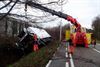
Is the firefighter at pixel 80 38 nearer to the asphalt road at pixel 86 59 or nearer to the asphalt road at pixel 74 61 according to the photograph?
the asphalt road at pixel 86 59

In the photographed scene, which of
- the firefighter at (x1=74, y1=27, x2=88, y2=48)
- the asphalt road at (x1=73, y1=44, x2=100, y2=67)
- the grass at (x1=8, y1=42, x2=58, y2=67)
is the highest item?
the firefighter at (x1=74, y1=27, x2=88, y2=48)

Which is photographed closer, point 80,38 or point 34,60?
point 34,60

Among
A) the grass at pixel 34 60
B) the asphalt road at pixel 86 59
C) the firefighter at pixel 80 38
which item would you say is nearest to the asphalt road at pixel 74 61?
the asphalt road at pixel 86 59

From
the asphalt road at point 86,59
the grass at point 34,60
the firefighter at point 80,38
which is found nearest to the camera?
the grass at point 34,60

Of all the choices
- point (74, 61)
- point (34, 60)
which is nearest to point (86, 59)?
point (74, 61)

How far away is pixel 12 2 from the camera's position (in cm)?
1472

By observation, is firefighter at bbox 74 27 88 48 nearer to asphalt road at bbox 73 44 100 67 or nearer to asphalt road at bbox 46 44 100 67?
asphalt road at bbox 73 44 100 67

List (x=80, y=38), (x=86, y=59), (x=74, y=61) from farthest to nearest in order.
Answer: (x=80, y=38)
(x=86, y=59)
(x=74, y=61)

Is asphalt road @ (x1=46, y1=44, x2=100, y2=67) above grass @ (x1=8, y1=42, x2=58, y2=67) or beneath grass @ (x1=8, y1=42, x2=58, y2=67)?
beneath

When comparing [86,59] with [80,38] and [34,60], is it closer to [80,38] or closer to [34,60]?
[34,60]

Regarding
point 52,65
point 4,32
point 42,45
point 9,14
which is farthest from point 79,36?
point 9,14

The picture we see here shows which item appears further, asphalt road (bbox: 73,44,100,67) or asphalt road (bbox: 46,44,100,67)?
asphalt road (bbox: 73,44,100,67)

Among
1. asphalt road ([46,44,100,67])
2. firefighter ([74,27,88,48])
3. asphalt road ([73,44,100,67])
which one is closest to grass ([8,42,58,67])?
asphalt road ([46,44,100,67])

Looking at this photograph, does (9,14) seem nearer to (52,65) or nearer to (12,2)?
(12,2)
